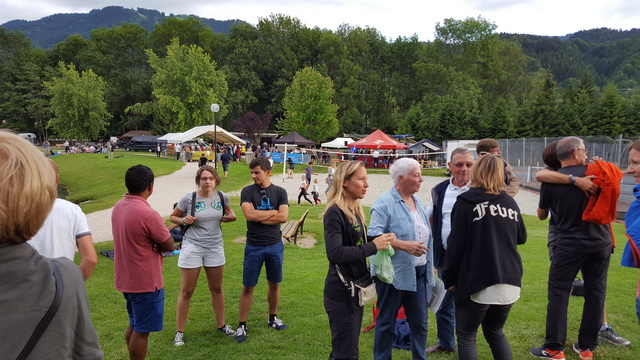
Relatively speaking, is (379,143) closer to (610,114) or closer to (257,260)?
(610,114)

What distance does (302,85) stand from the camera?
50.1 m

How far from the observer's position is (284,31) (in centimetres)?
6588

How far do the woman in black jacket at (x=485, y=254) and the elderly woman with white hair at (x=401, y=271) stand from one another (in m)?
0.42

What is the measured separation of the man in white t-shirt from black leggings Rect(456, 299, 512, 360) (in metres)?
2.87

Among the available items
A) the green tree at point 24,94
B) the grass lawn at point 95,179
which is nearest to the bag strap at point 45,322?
the grass lawn at point 95,179

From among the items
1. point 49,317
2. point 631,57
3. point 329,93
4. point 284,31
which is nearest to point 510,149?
point 329,93

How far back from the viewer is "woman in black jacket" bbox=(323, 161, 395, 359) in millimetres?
3385

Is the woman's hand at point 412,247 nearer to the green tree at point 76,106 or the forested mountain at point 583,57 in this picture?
the green tree at point 76,106

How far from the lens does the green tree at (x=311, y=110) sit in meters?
48.8

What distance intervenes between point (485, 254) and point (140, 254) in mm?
2908

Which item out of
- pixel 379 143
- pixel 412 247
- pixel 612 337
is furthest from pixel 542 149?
pixel 412 247

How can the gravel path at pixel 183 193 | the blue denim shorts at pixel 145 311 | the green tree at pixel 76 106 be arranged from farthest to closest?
1. the green tree at pixel 76 106
2. the gravel path at pixel 183 193
3. the blue denim shorts at pixel 145 311

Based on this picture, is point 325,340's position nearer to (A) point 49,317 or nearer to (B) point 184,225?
(B) point 184,225

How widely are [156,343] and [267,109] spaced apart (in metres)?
59.8
